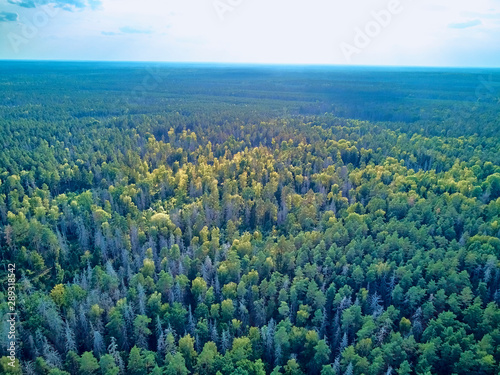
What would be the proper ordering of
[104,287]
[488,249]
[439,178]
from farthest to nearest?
[439,178], [488,249], [104,287]

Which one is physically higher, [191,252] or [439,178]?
[439,178]

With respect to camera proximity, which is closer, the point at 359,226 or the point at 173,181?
the point at 359,226

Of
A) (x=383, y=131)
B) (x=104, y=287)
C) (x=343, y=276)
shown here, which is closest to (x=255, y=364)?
(x=343, y=276)

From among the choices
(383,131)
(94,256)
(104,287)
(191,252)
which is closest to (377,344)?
(191,252)

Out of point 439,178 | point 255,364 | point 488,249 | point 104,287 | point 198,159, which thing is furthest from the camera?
point 198,159

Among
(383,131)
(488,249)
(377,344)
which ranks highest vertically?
(383,131)

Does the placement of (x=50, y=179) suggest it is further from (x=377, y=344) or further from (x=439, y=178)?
(x=439, y=178)
